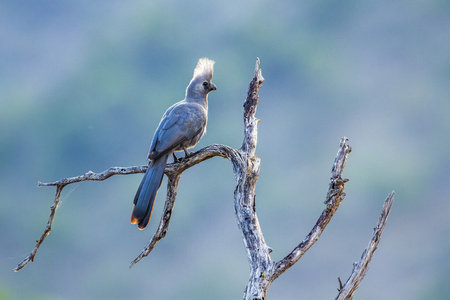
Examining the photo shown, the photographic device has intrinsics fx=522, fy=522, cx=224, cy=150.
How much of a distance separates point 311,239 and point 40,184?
2254 mm

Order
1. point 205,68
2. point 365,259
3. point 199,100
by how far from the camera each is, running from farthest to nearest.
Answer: point 205,68, point 199,100, point 365,259

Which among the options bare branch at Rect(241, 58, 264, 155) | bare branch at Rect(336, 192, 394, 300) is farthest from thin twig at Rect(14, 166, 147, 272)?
bare branch at Rect(336, 192, 394, 300)

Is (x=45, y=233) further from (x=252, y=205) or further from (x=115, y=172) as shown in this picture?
(x=252, y=205)

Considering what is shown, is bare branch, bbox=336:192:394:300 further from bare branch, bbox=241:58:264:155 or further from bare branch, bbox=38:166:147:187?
bare branch, bbox=38:166:147:187

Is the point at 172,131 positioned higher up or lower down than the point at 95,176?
higher up

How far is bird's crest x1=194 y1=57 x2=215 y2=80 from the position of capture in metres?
5.23

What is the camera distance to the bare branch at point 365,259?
12.5 ft

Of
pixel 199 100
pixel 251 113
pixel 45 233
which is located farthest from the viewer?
pixel 199 100

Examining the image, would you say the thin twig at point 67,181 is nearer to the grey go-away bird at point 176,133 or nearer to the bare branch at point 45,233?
the bare branch at point 45,233

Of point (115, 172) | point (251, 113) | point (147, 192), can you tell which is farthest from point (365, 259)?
point (115, 172)

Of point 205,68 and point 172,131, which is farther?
point 205,68

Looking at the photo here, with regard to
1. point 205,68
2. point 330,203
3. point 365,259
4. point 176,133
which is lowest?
point 365,259

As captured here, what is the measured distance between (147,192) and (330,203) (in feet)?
4.77

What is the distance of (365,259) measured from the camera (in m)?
3.81
